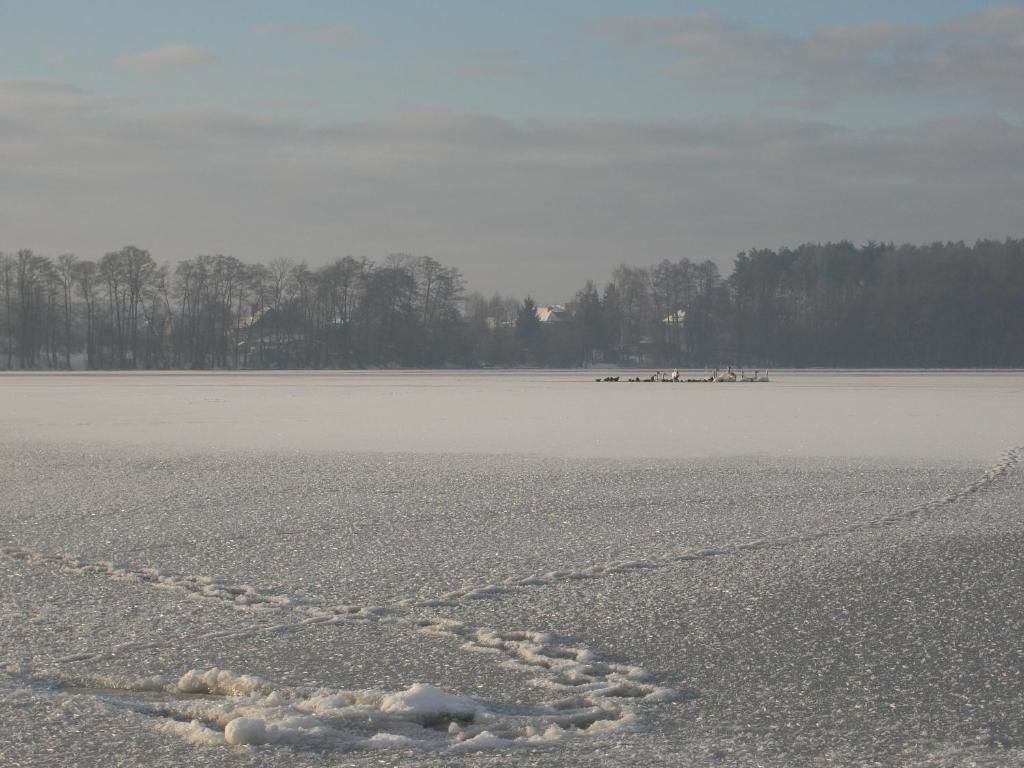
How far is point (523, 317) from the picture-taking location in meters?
121

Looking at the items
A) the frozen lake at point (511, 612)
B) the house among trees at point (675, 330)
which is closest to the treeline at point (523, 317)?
the house among trees at point (675, 330)

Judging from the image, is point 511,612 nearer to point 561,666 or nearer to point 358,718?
point 561,666

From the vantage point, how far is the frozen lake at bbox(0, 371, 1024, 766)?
15.5ft

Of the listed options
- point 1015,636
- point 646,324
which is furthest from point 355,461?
point 646,324

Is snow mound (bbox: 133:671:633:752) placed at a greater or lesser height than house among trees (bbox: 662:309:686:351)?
lesser

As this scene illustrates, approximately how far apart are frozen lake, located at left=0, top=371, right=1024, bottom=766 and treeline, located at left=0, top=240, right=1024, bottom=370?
92.0m

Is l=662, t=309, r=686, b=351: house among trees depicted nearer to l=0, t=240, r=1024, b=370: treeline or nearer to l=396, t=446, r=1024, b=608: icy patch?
l=0, t=240, r=1024, b=370: treeline

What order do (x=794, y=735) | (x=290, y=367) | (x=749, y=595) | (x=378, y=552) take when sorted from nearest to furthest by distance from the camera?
(x=794, y=735) → (x=749, y=595) → (x=378, y=552) → (x=290, y=367)

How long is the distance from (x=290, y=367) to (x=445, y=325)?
14.2 m

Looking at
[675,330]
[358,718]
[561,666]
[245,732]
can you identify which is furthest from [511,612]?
[675,330]

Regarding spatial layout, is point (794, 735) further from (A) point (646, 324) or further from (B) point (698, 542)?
(A) point (646, 324)

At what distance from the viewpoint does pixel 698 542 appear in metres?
9.28

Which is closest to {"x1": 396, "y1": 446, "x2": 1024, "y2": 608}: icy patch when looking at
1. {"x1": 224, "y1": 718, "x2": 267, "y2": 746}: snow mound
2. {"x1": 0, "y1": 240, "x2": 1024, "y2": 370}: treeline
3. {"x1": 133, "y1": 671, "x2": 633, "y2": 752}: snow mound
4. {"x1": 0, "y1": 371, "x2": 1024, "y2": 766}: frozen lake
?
{"x1": 0, "y1": 371, "x2": 1024, "y2": 766}: frozen lake

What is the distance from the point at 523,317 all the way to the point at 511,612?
377 feet
